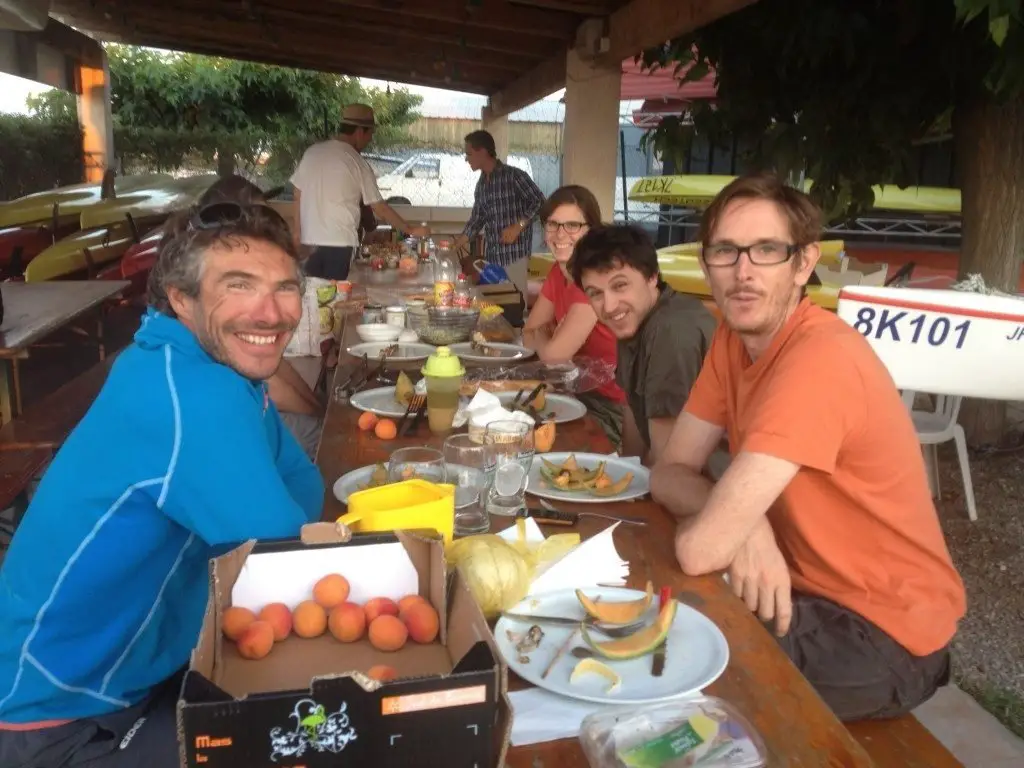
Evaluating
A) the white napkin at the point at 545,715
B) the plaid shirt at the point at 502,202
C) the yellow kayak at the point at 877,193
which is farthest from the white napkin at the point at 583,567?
the yellow kayak at the point at 877,193

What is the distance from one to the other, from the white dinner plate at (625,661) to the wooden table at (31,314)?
330 centimetres

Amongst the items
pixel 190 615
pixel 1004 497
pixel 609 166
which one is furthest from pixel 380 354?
pixel 609 166

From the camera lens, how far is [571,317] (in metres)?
3.84

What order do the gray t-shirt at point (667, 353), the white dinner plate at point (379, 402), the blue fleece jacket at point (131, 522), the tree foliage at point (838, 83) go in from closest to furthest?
the blue fleece jacket at point (131, 522) → the white dinner plate at point (379, 402) → the gray t-shirt at point (667, 353) → the tree foliage at point (838, 83)

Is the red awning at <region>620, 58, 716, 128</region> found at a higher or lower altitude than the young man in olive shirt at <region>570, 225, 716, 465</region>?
higher

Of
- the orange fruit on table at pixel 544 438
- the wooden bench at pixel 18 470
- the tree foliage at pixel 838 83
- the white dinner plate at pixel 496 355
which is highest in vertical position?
the tree foliage at pixel 838 83

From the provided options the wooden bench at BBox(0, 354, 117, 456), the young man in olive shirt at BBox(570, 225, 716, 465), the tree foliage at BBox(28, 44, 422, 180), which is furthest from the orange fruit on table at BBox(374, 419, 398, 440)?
the tree foliage at BBox(28, 44, 422, 180)

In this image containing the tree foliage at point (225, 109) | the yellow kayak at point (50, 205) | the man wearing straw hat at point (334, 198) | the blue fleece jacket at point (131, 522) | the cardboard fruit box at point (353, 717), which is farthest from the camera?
the tree foliage at point (225, 109)

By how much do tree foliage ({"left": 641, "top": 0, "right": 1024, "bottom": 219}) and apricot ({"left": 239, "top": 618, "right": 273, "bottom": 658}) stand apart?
3.85m

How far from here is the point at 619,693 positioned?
50.1 inches

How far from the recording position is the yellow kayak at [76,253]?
7488 mm

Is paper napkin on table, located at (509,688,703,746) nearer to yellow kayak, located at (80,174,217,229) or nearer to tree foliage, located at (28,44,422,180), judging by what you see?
yellow kayak, located at (80,174,217,229)

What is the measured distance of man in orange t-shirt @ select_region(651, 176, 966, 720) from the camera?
1.82 metres

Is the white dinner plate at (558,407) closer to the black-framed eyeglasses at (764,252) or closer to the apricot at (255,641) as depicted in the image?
the black-framed eyeglasses at (764,252)
